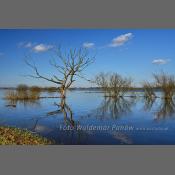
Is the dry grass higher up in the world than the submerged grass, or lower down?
higher up

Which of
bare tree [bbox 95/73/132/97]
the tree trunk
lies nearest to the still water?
the tree trunk

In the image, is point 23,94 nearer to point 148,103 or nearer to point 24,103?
point 24,103

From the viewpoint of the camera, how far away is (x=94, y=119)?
1038cm

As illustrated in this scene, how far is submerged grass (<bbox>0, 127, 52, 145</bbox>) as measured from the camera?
33.7 ft

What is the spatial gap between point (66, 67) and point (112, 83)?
1263mm

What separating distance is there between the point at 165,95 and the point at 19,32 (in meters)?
4.12

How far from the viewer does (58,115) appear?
10.5 metres

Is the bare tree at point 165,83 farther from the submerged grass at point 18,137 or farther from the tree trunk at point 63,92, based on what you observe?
the submerged grass at point 18,137

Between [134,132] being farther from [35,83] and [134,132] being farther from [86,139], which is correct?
[35,83]

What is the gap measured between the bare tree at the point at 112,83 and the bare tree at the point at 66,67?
0.49 metres

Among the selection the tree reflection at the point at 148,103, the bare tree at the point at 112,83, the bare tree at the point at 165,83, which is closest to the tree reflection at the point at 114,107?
the bare tree at the point at 112,83

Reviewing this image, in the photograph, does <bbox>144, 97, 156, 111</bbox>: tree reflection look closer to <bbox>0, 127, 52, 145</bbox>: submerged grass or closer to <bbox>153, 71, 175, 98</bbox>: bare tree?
<bbox>153, 71, 175, 98</bbox>: bare tree

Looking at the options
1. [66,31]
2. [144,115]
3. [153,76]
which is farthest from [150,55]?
[66,31]

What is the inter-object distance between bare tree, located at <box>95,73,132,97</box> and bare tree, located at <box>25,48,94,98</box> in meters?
0.49
